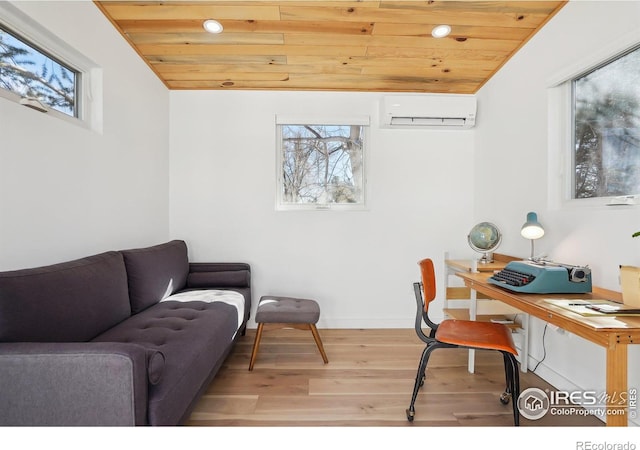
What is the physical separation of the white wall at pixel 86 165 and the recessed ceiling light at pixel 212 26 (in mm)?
674

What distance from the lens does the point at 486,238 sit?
8.02 ft

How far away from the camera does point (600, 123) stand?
1.84m

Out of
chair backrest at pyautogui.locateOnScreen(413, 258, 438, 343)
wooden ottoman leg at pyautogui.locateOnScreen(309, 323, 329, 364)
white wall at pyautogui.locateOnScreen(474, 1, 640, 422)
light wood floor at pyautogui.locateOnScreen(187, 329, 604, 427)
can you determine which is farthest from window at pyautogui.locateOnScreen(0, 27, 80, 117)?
white wall at pyautogui.locateOnScreen(474, 1, 640, 422)

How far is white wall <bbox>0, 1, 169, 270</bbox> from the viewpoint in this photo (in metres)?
1.50

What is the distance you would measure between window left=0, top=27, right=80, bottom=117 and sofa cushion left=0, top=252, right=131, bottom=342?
933 mm

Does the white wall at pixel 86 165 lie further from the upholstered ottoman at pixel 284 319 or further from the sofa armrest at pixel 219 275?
the upholstered ottoman at pixel 284 319

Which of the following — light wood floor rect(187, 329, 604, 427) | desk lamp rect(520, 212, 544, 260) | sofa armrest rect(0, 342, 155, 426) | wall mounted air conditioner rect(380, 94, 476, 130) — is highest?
wall mounted air conditioner rect(380, 94, 476, 130)

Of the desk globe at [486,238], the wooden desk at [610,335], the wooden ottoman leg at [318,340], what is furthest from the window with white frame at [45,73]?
the desk globe at [486,238]

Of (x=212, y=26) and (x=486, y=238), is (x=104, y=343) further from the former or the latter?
(x=486, y=238)

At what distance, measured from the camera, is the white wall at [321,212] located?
3.07 meters

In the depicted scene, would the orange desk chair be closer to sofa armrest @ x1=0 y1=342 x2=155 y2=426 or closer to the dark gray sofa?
the dark gray sofa

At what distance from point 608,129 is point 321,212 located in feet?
7.19

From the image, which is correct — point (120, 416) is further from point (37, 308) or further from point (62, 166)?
point (62, 166)

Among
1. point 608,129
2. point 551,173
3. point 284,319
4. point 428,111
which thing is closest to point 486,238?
point 551,173
